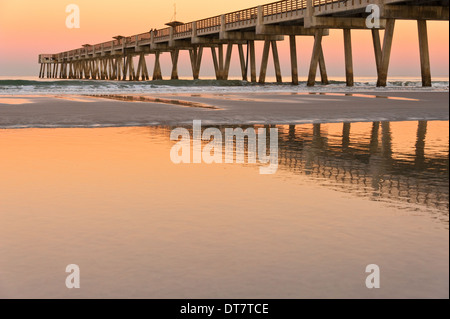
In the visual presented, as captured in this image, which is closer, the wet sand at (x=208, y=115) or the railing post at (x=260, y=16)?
the wet sand at (x=208, y=115)

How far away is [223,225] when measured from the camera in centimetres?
486

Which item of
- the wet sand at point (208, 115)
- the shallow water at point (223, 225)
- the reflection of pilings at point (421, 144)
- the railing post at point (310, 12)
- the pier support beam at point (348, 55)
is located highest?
Answer: the railing post at point (310, 12)

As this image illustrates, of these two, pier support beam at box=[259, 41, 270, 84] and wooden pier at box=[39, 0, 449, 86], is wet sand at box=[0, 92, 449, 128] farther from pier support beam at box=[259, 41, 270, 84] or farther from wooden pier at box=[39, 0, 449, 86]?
pier support beam at box=[259, 41, 270, 84]

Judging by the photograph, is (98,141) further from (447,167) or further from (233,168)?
(447,167)

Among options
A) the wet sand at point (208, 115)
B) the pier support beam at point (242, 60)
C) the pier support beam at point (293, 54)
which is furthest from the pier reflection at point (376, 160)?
the pier support beam at point (242, 60)

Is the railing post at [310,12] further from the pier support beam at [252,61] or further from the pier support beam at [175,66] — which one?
the pier support beam at [175,66]

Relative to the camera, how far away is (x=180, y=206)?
5.58 m

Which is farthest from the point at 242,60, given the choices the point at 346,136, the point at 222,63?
the point at 346,136

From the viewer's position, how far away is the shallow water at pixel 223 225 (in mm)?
3547

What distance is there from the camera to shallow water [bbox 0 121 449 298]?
11.6ft

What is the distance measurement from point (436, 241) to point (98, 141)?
24.7 ft

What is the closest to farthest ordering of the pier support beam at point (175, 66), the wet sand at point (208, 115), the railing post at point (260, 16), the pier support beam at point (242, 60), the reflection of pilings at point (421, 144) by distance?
the reflection of pilings at point (421, 144), the wet sand at point (208, 115), the railing post at point (260, 16), the pier support beam at point (242, 60), the pier support beam at point (175, 66)

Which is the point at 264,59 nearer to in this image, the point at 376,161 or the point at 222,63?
the point at 222,63

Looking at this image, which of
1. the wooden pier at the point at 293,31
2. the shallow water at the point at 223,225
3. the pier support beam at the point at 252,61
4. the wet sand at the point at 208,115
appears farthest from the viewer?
the pier support beam at the point at 252,61
